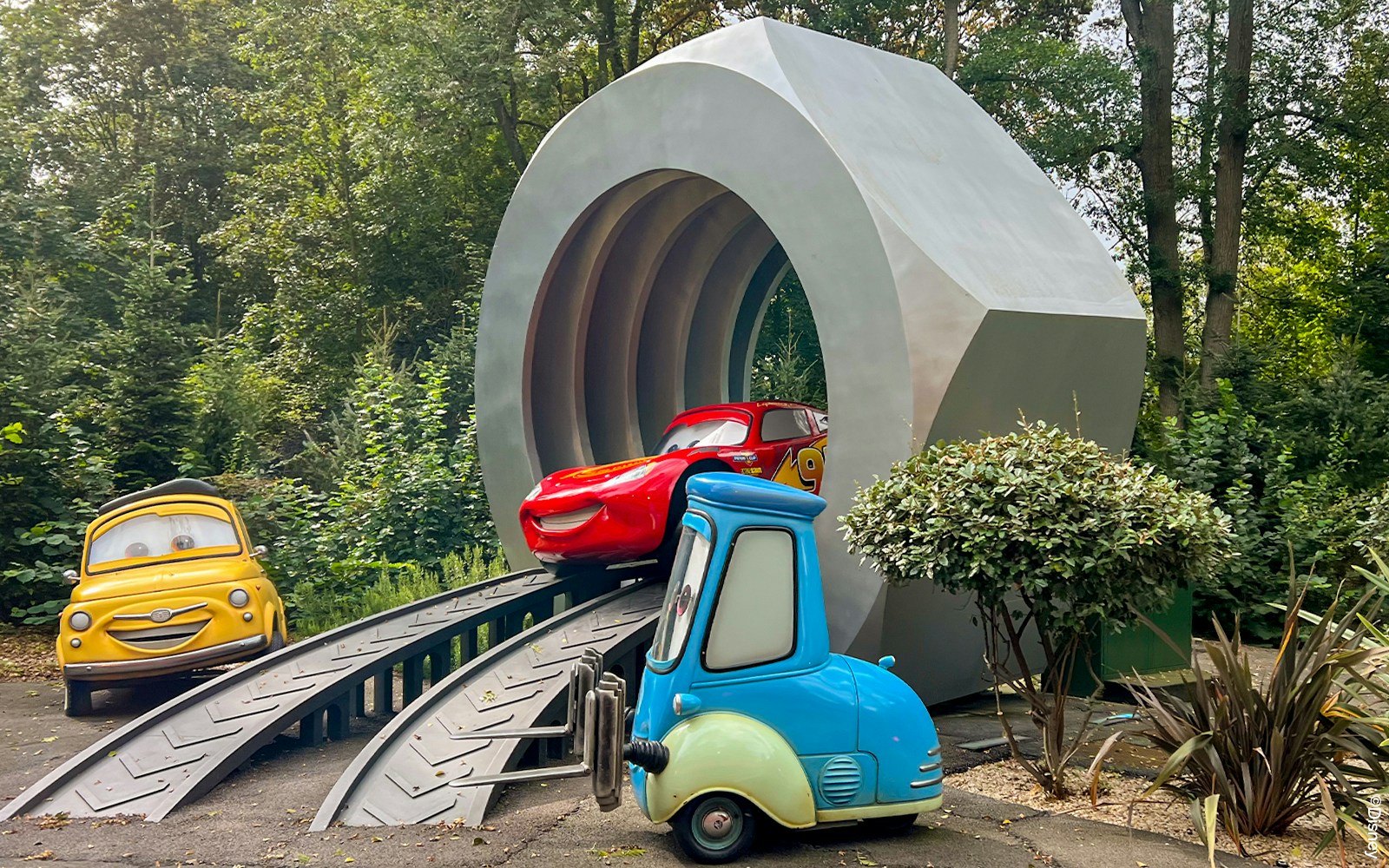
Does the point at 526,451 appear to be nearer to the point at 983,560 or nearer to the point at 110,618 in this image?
the point at 110,618

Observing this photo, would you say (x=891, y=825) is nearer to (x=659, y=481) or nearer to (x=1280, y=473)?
(x=659, y=481)

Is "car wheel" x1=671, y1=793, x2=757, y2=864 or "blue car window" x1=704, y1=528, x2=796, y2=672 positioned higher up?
"blue car window" x1=704, y1=528, x2=796, y2=672

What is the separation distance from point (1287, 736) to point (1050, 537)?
4.48 feet

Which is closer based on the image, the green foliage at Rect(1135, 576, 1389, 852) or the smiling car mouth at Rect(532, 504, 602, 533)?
the green foliage at Rect(1135, 576, 1389, 852)

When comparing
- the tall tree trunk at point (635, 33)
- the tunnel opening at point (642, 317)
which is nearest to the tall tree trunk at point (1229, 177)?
the tunnel opening at point (642, 317)

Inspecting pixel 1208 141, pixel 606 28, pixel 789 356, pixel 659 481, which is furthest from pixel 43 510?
pixel 1208 141

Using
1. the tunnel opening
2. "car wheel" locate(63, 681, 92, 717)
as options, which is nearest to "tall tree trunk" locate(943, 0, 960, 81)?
the tunnel opening

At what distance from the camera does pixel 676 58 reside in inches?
353

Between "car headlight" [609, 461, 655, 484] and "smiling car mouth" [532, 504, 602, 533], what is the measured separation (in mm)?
232

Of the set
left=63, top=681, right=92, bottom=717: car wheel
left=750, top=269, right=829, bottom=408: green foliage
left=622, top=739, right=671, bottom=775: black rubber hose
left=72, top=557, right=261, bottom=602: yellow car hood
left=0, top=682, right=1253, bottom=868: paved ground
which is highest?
left=750, top=269, right=829, bottom=408: green foliage

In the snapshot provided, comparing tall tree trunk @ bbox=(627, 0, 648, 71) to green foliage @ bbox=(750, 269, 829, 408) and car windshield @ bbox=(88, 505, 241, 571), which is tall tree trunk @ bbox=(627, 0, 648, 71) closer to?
green foliage @ bbox=(750, 269, 829, 408)

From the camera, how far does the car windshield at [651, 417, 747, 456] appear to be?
9.55 meters

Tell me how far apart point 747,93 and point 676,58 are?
1005mm

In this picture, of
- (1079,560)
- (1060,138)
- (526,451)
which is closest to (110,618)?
(526,451)
